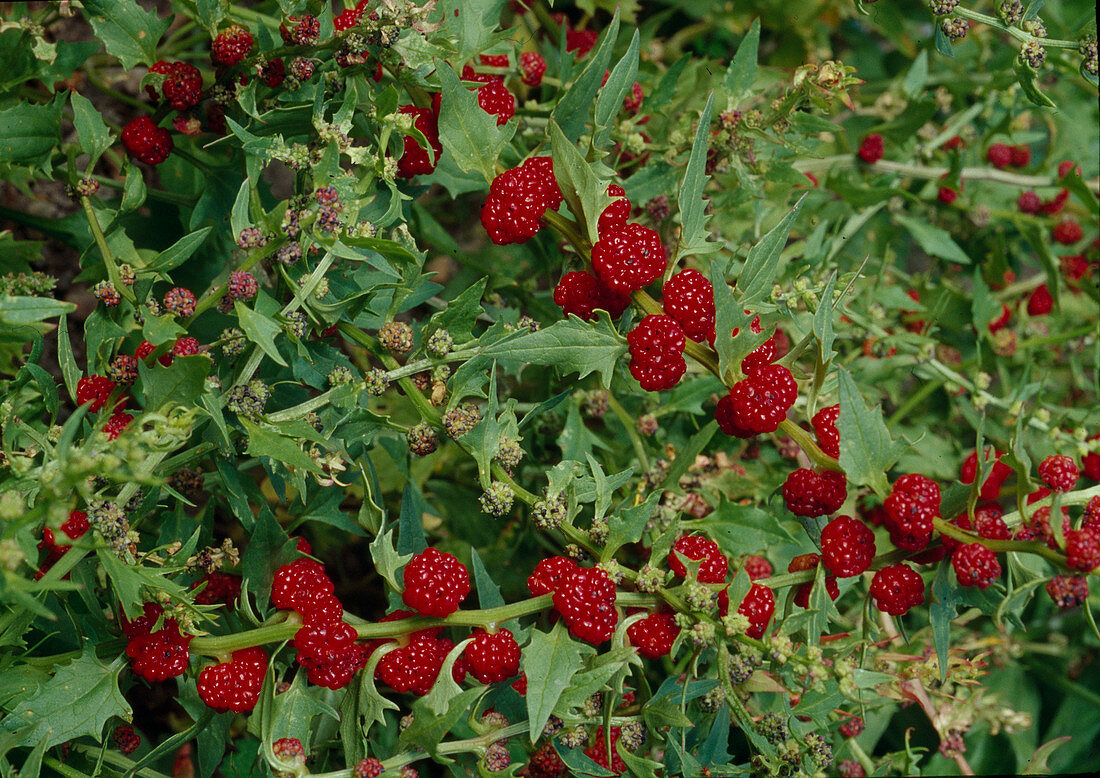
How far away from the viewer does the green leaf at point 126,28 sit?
176cm

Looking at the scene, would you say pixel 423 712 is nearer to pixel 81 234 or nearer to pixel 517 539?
pixel 517 539

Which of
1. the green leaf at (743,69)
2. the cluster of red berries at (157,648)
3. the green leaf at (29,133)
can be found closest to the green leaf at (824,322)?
the green leaf at (743,69)

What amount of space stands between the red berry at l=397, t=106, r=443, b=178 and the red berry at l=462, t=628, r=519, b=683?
846mm

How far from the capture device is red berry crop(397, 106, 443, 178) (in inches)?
64.6

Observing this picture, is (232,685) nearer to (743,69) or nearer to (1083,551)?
(1083,551)

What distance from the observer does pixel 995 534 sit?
1.35m

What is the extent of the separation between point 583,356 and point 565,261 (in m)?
0.52

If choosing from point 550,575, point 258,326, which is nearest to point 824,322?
point 550,575

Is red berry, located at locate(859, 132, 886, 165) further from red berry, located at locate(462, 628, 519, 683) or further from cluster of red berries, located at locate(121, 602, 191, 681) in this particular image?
cluster of red berries, located at locate(121, 602, 191, 681)

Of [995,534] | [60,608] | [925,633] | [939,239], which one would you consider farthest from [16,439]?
[939,239]

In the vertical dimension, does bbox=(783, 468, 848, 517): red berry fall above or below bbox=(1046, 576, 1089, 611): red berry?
below

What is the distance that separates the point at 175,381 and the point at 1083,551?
1323mm

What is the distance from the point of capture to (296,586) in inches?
57.3

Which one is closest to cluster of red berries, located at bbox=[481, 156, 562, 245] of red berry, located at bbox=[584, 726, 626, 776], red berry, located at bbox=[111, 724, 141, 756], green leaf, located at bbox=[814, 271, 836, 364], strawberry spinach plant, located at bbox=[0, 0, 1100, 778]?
strawberry spinach plant, located at bbox=[0, 0, 1100, 778]
